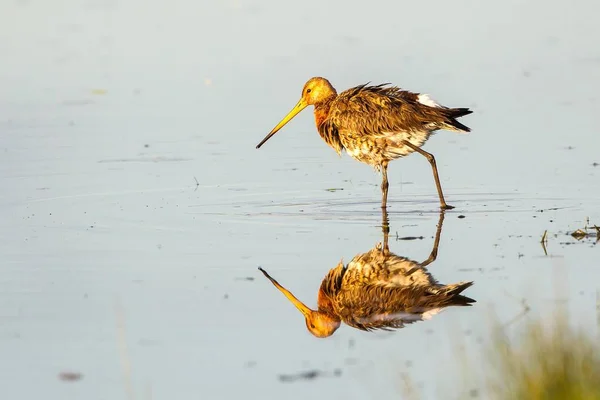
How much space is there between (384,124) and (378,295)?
3.96 m

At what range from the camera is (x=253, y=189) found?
13109mm

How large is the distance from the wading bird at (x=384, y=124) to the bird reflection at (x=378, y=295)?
8.21 ft

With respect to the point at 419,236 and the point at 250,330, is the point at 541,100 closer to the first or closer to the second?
the point at 419,236

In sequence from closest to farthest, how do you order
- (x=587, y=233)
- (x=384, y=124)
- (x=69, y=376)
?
1. (x=69, y=376)
2. (x=587, y=233)
3. (x=384, y=124)

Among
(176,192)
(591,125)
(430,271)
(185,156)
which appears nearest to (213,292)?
(430,271)

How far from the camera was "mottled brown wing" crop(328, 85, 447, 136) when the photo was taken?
40.3 feet

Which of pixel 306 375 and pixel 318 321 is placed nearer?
pixel 306 375

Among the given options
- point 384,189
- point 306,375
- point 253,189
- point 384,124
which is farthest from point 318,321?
point 253,189

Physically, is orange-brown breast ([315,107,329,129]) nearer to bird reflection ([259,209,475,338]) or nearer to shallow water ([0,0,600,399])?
shallow water ([0,0,600,399])

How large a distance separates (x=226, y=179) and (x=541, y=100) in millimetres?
5509

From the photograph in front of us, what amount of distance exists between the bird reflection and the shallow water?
12 cm

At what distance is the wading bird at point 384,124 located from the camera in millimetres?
12219

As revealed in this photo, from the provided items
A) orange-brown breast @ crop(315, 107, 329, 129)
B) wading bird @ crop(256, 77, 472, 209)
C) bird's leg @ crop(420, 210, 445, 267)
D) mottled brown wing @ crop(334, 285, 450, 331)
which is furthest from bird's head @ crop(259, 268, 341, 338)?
orange-brown breast @ crop(315, 107, 329, 129)

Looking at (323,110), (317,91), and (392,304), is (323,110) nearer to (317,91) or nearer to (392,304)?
(317,91)
